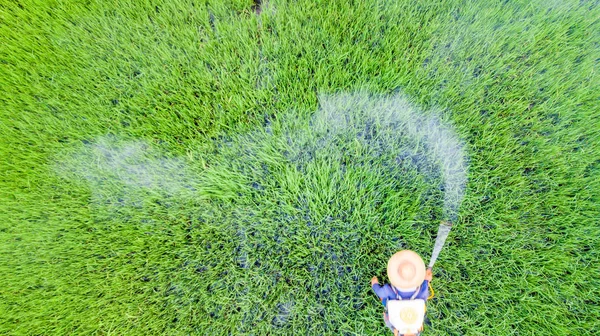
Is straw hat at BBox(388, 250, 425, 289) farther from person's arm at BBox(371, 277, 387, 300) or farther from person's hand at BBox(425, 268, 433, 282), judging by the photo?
person's hand at BBox(425, 268, 433, 282)

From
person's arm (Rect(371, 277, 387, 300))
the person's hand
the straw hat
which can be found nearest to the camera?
the straw hat

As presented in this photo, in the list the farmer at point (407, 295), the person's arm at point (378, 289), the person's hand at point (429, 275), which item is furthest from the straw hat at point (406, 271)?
the person's hand at point (429, 275)

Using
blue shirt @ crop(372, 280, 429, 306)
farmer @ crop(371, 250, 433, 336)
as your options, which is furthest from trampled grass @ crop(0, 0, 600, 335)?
farmer @ crop(371, 250, 433, 336)

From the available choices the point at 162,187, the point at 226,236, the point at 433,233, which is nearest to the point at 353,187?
the point at 433,233

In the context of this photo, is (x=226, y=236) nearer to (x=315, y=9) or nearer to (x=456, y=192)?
(x=456, y=192)

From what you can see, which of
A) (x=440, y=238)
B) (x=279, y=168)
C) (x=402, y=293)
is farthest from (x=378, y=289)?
(x=279, y=168)

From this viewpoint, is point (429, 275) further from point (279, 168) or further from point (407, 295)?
point (279, 168)
